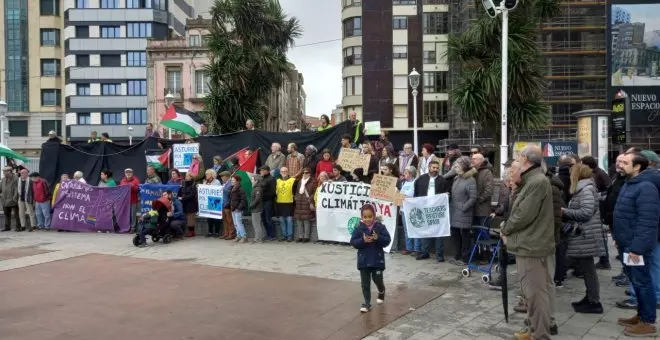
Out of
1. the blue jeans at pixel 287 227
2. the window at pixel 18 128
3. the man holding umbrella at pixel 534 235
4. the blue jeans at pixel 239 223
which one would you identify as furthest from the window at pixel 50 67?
the man holding umbrella at pixel 534 235

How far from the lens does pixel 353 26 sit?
51688 mm

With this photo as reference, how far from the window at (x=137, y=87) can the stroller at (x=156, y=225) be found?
5004 cm

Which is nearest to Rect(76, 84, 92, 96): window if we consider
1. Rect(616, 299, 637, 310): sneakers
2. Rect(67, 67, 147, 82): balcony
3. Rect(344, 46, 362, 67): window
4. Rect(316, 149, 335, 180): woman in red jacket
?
Rect(67, 67, 147, 82): balcony

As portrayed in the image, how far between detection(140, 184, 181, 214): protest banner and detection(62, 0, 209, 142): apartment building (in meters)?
47.7

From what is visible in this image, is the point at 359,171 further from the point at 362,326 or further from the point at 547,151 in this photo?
the point at 547,151

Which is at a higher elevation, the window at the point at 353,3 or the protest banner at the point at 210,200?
the window at the point at 353,3

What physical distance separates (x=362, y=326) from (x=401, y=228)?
200 inches

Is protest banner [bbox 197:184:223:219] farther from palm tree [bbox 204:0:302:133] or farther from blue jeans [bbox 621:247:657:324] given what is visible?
blue jeans [bbox 621:247:657:324]

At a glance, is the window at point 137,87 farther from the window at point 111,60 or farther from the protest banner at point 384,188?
the protest banner at point 384,188

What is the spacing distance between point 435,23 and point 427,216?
144 ft

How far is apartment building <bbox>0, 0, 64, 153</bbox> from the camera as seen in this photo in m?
62.8

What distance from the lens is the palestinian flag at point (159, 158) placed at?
16.0 m

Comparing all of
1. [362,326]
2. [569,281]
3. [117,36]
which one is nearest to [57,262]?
[362,326]

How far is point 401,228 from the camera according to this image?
11.3 meters
